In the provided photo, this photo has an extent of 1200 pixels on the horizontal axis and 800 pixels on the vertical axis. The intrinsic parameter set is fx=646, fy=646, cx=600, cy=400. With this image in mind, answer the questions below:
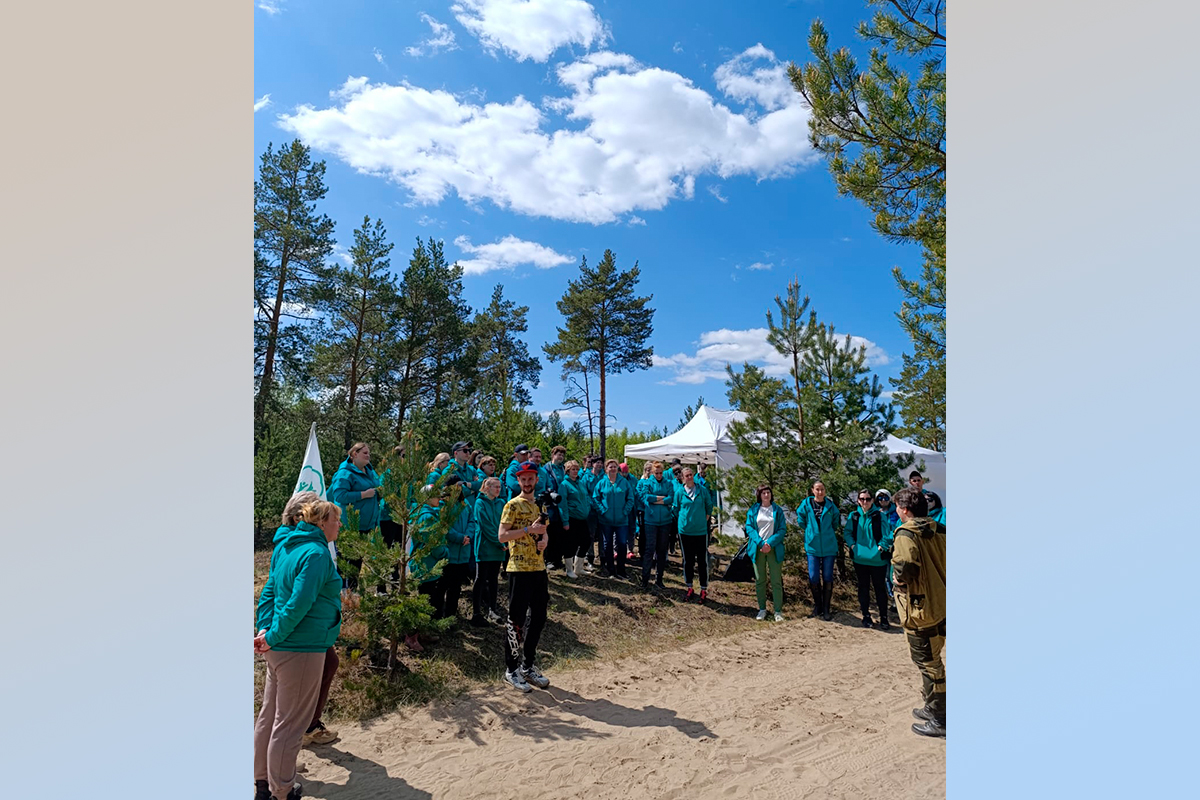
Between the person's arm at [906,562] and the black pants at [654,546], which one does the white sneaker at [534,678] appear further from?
the black pants at [654,546]

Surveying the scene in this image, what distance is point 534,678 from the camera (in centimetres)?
567

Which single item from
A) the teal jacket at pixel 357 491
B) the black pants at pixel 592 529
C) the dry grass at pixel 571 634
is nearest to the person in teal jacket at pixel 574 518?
the black pants at pixel 592 529

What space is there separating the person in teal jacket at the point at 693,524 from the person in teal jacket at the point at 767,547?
2.21 ft

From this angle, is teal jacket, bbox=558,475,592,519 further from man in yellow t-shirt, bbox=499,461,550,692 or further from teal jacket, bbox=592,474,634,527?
man in yellow t-shirt, bbox=499,461,550,692

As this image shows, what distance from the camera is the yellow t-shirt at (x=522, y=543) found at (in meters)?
5.25

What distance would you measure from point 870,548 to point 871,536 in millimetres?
166

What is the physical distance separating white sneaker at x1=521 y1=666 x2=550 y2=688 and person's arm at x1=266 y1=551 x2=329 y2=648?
276 centimetres

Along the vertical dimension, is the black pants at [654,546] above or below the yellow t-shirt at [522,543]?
below

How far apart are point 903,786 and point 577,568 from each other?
608 centimetres

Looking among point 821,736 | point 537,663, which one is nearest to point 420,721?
point 537,663

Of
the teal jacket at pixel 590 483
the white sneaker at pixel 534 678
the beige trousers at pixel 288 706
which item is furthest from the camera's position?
the teal jacket at pixel 590 483

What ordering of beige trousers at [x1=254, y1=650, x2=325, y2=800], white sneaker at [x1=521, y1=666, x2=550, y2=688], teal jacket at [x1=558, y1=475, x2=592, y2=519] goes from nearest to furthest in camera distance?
beige trousers at [x1=254, y1=650, x2=325, y2=800], white sneaker at [x1=521, y1=666, x2=550, y2=688], teal jacket at [x1=558, y1=475, x2=592, y2=519]

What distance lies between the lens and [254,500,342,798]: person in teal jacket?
332 cm

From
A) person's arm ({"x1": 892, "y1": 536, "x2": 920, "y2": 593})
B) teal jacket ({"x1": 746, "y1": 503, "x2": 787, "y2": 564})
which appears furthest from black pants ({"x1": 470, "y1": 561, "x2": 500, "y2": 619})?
person's arm ({"x1": 892, "y1": 536, "x2": 920, "y2": 593})
